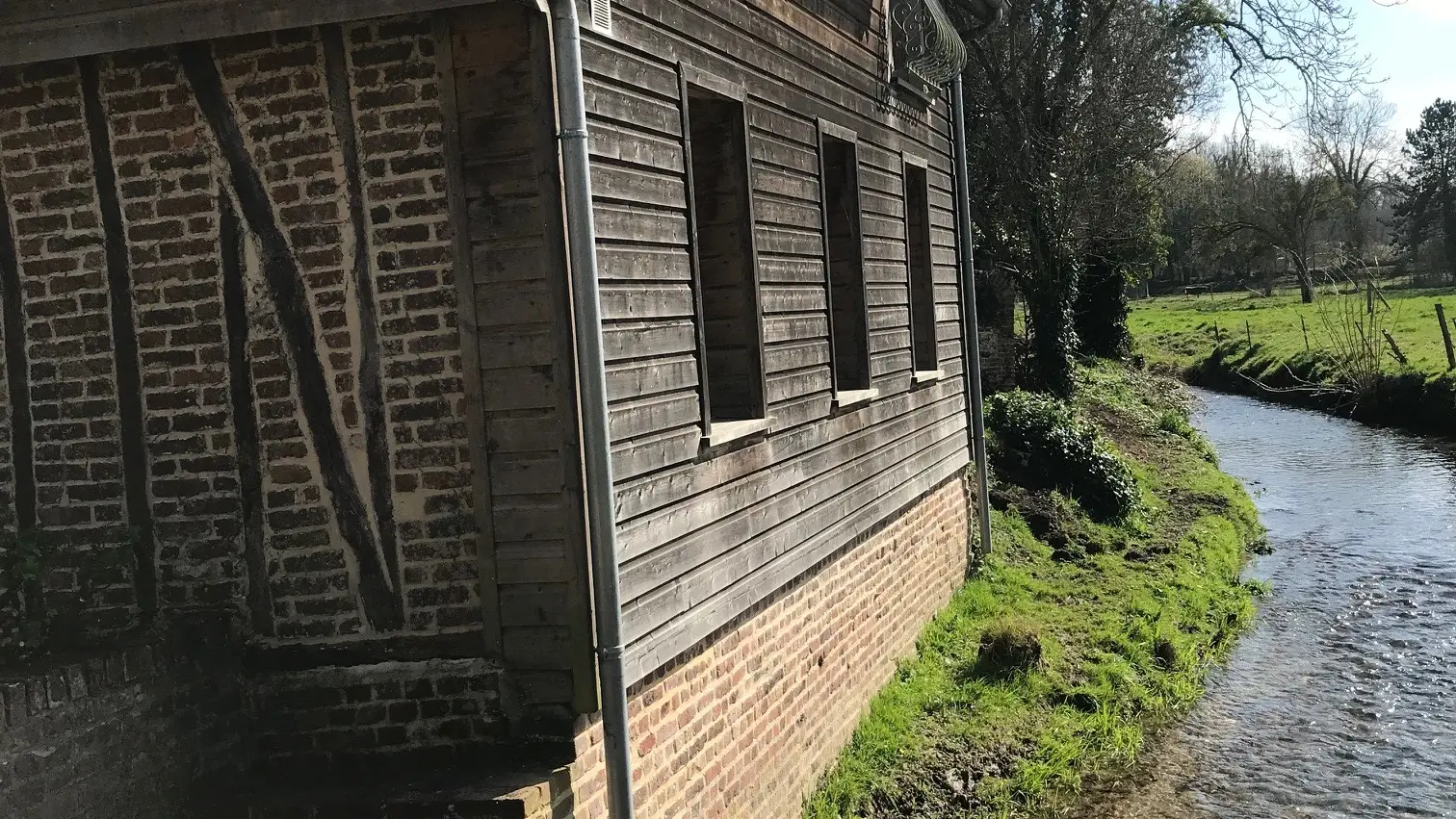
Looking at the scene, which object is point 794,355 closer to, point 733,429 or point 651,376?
point 733,429

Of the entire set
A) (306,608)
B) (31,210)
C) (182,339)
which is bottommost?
(306,608)

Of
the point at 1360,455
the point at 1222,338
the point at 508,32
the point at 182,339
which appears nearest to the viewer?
the point at 508,32

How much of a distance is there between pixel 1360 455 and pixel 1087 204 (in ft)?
20.3

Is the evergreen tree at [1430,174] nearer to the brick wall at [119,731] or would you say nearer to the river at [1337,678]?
the river at [1337,678]

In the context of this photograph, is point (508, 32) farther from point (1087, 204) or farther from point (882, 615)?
point (1087, 204)

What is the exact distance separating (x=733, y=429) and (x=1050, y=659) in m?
4.74

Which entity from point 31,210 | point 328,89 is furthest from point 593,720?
point 31,210

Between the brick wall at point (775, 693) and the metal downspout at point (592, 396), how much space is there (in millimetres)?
191

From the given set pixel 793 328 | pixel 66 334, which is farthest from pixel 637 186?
pixel 66 334

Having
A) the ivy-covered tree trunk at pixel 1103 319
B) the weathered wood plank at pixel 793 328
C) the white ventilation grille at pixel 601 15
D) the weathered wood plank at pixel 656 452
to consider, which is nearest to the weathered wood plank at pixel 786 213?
the weathered wood plank at pixel 793 328

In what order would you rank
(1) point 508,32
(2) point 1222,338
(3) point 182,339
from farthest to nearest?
(2) point 1222,338 < (3) point 182,339 < (1) point 508,32

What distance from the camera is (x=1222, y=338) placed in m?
36.7

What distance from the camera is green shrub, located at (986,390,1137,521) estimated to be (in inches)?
595

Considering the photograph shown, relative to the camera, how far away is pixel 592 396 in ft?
15.9
